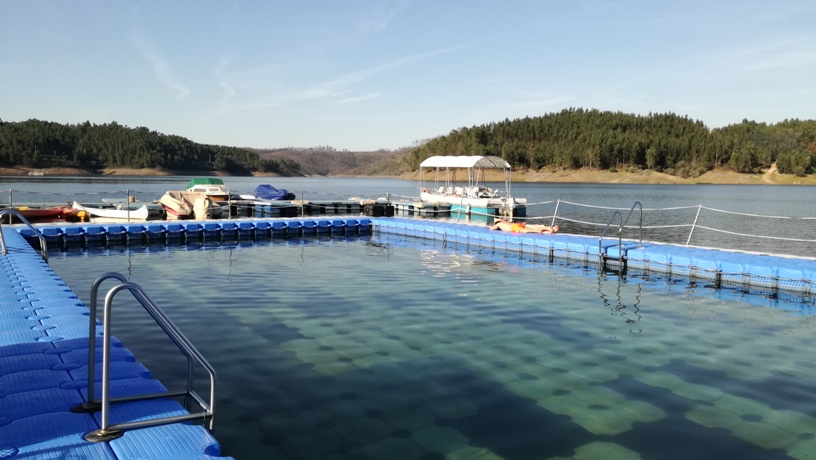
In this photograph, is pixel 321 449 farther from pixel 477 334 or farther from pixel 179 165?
pixel 179 165

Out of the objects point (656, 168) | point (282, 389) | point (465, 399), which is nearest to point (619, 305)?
point (465, 399)

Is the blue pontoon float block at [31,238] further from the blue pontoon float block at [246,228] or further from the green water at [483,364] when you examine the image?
the blue pontoon float block at [246,228]

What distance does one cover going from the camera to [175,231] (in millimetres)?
22078

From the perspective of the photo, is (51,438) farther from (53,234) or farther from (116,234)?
(116,234)

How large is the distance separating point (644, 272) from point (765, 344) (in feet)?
21.3

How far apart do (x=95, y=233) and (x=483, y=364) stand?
16.9 metres

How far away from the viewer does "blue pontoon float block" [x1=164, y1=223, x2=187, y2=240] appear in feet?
71.7

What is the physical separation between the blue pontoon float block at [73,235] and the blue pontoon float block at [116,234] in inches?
31.8

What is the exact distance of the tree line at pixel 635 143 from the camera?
12862 centimetres

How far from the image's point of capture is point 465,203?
34781mm

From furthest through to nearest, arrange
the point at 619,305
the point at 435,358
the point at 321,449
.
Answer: the point at 619,305, the point at 435,358, the point at 321,449

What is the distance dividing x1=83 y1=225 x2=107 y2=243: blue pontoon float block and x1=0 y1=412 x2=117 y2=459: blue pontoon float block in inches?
688

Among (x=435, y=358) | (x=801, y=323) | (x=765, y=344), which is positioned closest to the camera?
(x=435, y=358)

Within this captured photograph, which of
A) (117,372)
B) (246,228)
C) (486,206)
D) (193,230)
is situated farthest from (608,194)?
(117,372)
